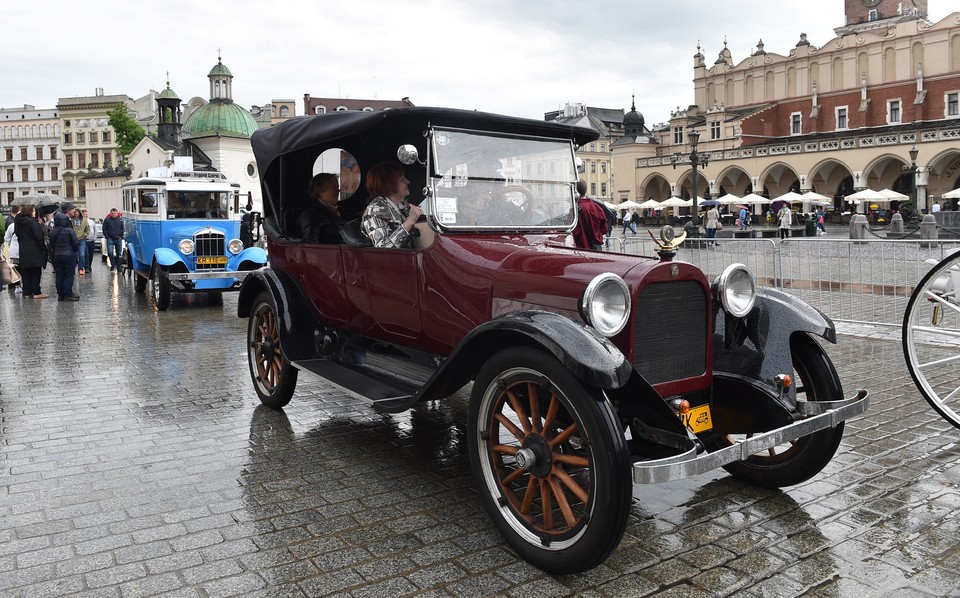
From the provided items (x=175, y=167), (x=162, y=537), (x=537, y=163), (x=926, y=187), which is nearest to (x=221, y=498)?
(x=162, y=537)

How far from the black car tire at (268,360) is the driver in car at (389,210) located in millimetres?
1396

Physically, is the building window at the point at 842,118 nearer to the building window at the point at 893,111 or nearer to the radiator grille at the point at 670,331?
the building window at the point at 893,111

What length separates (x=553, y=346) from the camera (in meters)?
3.31

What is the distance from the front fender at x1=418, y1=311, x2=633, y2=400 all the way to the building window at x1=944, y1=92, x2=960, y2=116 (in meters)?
71.2

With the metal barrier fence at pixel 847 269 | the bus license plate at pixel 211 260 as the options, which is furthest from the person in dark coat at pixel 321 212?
the bus license plate at pixel 211 260

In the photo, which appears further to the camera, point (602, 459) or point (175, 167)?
point (175, 167)

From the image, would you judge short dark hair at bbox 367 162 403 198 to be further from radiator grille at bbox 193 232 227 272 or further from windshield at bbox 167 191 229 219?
windshield at bbox 167 191 229 219

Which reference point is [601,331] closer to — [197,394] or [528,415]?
[528,415]

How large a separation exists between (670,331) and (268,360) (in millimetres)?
3853

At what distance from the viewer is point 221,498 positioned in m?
4.40

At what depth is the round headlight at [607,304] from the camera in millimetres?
3535

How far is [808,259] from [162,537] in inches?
367

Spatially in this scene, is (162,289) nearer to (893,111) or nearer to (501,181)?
(501,181)

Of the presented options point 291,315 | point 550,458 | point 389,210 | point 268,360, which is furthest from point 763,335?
point 268,360
